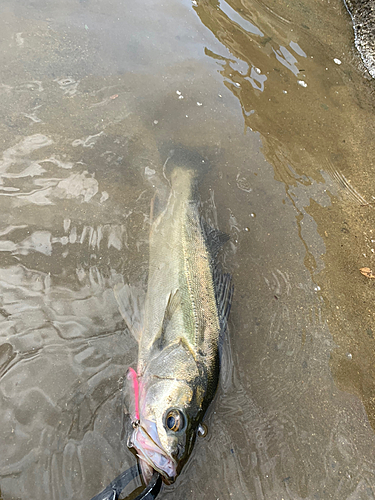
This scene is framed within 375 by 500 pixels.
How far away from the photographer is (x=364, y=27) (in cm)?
589

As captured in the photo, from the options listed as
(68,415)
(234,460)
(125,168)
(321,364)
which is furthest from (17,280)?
(321,364)

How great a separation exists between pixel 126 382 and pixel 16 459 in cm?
97

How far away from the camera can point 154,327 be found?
2.98 metres

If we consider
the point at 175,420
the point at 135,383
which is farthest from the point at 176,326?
the point at 175,420

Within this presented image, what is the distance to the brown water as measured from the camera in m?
2.71

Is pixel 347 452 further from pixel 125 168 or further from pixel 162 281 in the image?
pixel 125 168

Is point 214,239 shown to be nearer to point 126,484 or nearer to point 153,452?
point 153,452

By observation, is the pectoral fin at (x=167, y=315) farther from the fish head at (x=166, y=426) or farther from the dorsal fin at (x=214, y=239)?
the dorsal fin at (x=214, y=239)

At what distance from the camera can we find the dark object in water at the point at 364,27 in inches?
220

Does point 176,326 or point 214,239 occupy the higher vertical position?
point 214,239

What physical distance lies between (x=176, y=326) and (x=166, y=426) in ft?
2.77

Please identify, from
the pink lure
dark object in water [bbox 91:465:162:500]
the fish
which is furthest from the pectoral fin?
dark object in water [bbox 91:465:162:500]

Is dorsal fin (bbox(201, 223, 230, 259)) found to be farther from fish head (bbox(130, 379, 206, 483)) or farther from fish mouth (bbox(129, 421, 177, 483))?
fish mouth (bbox(129, 421, 177, 483))

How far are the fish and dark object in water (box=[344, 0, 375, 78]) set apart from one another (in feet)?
14.0
